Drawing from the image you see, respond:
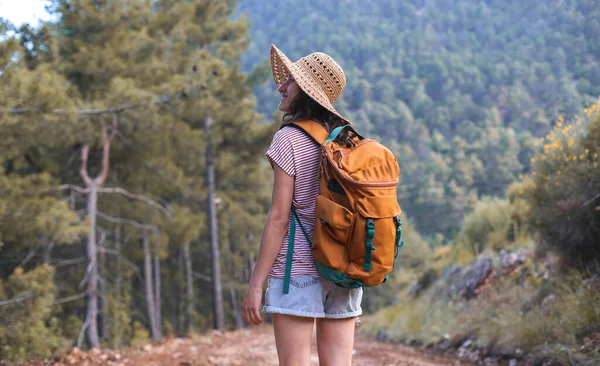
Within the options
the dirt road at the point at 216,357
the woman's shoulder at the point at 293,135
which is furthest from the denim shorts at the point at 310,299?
the dirt road at the point at 216,357

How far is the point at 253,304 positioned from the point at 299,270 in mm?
225

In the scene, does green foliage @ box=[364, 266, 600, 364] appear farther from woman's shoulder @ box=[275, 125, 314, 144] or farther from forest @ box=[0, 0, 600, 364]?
woman's shoulder @ box=[275, 125, 314, 144]

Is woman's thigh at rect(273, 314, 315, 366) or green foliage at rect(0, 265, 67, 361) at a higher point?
woman's thigh at rect(273, 314, 315, 366)

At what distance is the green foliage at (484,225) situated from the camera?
10469 mm

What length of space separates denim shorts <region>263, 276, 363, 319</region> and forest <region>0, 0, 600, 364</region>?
2.69 m

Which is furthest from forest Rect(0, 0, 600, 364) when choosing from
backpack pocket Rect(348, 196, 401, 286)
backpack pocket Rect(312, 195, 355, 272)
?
backpack pocket Rect(312, 195, 355, 272)

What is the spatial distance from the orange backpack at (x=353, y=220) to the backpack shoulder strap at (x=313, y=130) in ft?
0.30

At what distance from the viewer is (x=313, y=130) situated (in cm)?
233

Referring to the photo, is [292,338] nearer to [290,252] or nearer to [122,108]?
[290,252]

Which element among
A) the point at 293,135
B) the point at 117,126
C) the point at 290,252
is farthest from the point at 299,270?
the point at 117,126

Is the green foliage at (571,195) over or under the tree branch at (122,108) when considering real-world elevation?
under

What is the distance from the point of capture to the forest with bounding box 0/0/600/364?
6.36 meters

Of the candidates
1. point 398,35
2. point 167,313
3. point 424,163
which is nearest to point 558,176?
point 167,313

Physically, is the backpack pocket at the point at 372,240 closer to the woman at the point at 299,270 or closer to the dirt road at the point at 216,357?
the woman at the point at 299,270
